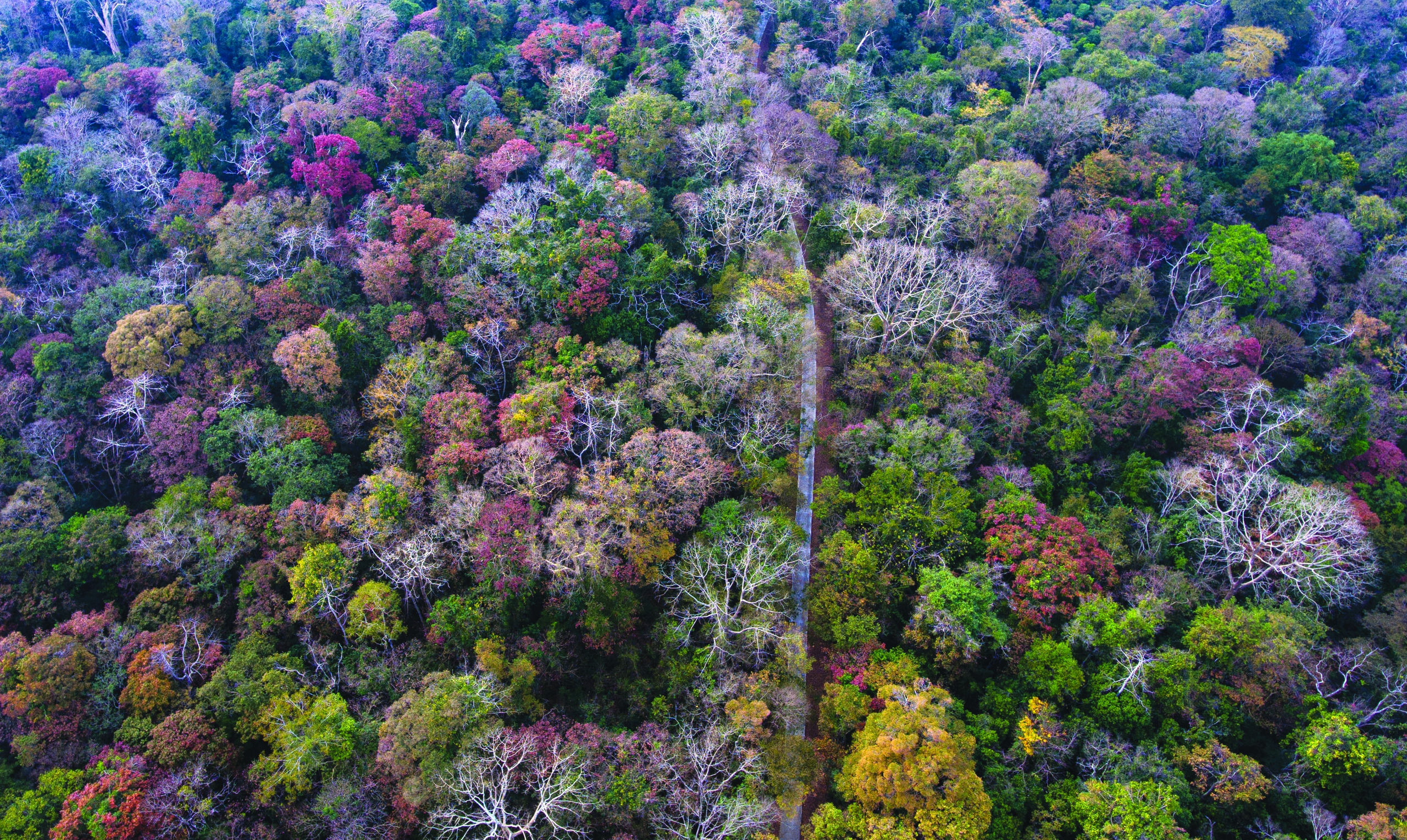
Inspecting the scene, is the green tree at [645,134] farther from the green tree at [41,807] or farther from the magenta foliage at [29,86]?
the green tree at [41,807]

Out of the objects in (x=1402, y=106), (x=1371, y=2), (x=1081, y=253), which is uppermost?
(x=1371, y=2)

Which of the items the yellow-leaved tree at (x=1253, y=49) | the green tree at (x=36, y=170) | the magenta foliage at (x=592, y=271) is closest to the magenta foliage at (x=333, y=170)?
the green tree at (x=36, y=170)

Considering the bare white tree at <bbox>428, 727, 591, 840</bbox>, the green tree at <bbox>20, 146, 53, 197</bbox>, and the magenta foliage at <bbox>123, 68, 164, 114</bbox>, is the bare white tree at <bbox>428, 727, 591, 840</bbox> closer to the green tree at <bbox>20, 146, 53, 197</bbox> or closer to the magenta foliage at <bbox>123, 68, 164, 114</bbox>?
the green tree at <bbox>20, 146, 53, 197</bbox>

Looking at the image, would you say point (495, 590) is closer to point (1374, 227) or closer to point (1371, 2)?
point (1374, 227)

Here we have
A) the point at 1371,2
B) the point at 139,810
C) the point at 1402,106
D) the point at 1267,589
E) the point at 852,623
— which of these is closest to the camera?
the point at 139,810

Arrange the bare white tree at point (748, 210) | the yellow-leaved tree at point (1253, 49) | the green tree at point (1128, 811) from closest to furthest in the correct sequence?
the green tree at point (1128, 811) → the bare white tree at point (748, 210) → the yellow-leaved tree at point (1253, 49)

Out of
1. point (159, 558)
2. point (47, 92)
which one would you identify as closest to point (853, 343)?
point (159, 558)

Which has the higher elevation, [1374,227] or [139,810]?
[1374,227]
